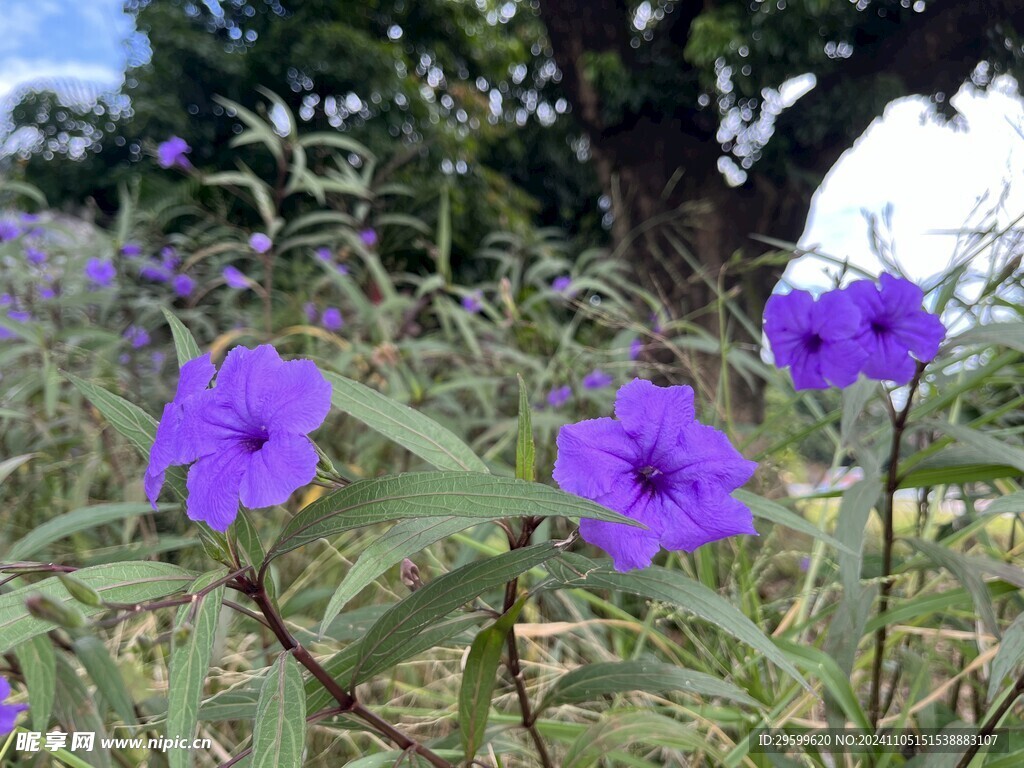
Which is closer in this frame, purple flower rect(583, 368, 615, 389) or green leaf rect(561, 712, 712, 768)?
green leaf rect(561, 712, 712, 768)

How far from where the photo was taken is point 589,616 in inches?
54.2

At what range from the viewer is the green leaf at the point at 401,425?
628mm

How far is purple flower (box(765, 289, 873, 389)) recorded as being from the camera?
86cm

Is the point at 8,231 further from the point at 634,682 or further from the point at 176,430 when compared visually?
the point at 634,682

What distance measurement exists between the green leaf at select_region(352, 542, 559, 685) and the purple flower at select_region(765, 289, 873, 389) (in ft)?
1.73

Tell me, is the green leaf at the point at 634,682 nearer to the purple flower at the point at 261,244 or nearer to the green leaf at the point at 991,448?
the green leaf at the point at 991,448

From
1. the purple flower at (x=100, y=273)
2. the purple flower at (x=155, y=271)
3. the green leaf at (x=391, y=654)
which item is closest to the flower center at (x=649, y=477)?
the green leaf at (x=391, y=654)

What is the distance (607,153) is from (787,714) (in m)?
5.96

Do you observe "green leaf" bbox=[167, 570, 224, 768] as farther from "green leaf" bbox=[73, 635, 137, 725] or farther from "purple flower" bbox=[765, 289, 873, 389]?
"purple flower" bbox=[765, 289, 873, 389]

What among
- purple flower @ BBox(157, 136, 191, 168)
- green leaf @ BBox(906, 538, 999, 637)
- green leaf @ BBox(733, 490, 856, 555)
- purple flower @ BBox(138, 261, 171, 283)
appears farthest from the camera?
purple flower @ BBox(138, 261, 171, 283)

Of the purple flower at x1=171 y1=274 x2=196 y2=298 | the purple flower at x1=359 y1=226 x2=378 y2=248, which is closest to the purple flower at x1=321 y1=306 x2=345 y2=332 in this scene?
the purple flower at x1=359 y1=226 x2=378 y2=248

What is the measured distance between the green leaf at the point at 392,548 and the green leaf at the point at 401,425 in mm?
82

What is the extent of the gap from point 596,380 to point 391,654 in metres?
1.57

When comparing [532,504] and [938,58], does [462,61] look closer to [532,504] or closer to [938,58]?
[938,58]
